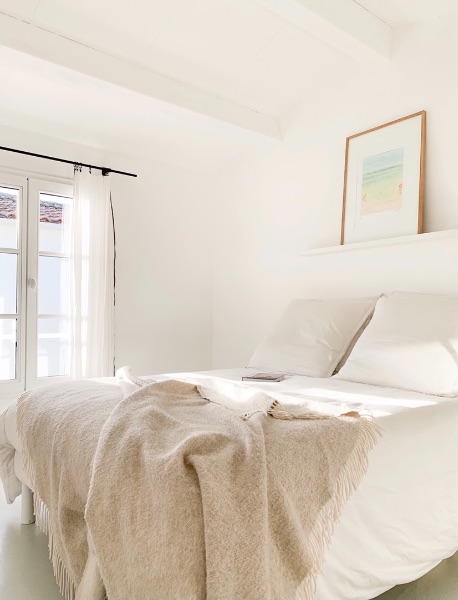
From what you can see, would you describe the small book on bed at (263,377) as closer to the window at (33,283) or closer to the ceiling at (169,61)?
the window at (33,283)

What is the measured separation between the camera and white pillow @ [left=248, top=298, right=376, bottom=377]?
2.54 m

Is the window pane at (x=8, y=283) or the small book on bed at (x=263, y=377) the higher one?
the window pane at (x=8, y=283)

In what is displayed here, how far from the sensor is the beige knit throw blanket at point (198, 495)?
97 centimetres

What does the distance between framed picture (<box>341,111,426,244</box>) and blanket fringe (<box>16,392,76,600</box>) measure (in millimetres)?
2132

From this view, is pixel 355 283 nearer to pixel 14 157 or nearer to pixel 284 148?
pixel 284 148

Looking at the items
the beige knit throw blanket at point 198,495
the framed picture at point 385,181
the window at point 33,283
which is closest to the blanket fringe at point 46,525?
the beige knit throw blanket at point 198,495

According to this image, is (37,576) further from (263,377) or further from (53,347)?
(53,347)

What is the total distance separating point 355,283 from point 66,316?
79.5 inches

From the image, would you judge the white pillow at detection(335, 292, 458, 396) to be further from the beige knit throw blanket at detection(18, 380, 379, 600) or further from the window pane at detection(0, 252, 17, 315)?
the window pane at detection(0, 252, 17, 315)

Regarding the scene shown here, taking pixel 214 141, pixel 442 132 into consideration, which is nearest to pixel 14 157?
pixel 214 141

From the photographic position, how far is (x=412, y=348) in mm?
2131

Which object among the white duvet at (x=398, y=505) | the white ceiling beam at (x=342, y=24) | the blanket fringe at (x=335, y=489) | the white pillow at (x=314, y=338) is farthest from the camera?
the white pillow at (x=314, y=338)

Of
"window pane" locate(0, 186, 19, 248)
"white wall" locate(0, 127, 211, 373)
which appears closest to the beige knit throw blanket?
"window pane" locate(0, 186, 19, 248)

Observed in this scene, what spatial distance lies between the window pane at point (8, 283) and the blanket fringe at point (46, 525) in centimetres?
152
